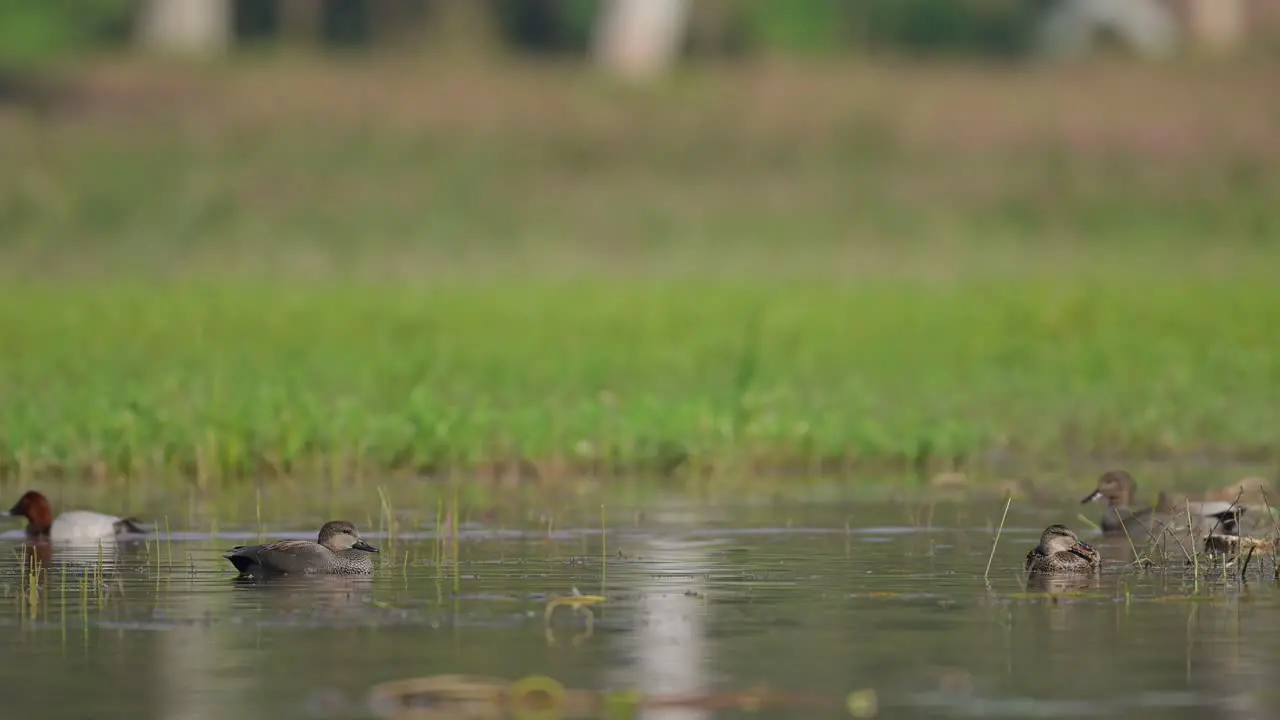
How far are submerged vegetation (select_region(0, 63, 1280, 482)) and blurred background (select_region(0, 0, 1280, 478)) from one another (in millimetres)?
70

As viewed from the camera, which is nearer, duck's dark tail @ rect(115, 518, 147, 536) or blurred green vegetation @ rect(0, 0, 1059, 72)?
duck's dark tail @ rect(115, 518, 147, 536)

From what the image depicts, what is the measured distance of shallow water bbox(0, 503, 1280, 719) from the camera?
8992mm

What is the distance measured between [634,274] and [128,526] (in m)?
22.6

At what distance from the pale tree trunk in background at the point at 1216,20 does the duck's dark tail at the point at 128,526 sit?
132ft

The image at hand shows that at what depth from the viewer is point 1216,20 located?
54.0 m

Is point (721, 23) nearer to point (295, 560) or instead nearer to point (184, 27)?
point (184, 27)

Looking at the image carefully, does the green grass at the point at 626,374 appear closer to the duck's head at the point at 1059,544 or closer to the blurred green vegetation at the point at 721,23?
the duck's head at the point at 1059,544

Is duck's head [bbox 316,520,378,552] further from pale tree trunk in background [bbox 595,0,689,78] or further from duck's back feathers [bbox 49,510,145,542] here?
pale tree trunk in background [bbox 595,0,689,78]

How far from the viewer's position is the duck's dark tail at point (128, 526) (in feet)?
46.1

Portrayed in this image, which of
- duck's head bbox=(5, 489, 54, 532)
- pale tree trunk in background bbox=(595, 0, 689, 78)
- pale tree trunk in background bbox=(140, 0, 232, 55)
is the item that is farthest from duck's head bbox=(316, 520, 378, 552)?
pale tree trunk in background bbox=(140, 0, 232, 55)

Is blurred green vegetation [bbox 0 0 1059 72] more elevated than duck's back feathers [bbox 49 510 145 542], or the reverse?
blurred green vegetation [bbox 0 0 1059 72]

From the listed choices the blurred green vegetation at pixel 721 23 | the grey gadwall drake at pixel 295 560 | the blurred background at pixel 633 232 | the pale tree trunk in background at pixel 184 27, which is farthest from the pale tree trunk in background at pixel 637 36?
the grey gadwall drake at pixel 295 560

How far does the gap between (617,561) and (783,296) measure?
1793 cm

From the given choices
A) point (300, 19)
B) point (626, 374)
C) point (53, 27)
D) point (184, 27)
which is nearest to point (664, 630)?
point (626, 374)
